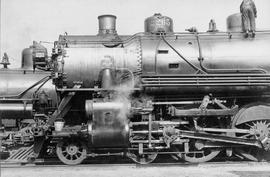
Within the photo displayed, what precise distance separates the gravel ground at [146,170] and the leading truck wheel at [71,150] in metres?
0.52

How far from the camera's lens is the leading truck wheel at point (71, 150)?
9.45 meters

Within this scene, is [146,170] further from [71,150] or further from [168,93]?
[71,150]

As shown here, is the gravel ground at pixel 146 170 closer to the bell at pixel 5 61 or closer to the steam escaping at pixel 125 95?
the steam escaping at pixel 125 95

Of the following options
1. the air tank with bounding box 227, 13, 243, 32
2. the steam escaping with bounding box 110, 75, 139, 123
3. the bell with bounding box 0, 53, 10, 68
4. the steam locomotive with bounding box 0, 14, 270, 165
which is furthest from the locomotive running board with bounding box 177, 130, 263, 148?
the bell with bounding box 0, 53, 10, 68

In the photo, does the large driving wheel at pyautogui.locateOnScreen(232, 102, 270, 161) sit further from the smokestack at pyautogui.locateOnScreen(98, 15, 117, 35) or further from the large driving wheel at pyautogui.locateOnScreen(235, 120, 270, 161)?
the smokestack at pyautogui.locateOnScreen(98, 15, 117, 35)

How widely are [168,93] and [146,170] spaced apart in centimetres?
208

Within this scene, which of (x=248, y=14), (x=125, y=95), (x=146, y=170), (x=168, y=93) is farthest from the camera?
(x=248, y=14)

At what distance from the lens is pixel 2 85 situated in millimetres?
12328

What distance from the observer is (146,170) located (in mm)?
8359

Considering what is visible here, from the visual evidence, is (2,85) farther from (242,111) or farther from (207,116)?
(242,111)

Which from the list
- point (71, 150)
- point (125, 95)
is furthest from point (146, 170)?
point (71, 150)

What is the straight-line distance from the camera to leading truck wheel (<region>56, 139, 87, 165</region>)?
9.45 meters

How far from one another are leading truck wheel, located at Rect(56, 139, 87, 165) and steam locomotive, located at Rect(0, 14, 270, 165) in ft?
0.08

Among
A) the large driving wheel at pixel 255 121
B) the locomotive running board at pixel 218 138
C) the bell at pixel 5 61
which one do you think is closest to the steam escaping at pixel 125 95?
the locomotive running board at pixel 218 138
